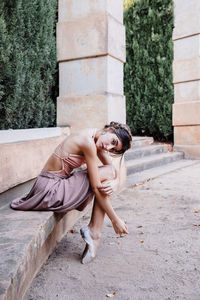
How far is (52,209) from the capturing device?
208 cm

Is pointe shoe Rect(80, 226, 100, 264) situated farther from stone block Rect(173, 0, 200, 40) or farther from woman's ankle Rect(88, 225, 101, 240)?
stone block Rect(173, 0, 200, 40)

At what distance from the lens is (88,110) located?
12.1ft

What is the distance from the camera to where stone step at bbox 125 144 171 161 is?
541 cm

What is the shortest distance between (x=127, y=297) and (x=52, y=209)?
77cm

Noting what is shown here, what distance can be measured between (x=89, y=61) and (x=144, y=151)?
2.74m

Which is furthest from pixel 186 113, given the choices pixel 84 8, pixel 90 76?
pixel 84 8

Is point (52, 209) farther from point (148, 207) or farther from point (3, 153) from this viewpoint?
point (148, 207)

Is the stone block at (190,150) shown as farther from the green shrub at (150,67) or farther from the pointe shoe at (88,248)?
the pointe shoe at (88,248)

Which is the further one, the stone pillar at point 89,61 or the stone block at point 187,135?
the stone block at point 187,135

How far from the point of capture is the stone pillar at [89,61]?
3.57 metres

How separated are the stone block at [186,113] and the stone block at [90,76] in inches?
135

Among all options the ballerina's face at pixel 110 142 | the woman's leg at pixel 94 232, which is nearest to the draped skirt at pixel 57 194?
the woman's leg at pixel 94 232

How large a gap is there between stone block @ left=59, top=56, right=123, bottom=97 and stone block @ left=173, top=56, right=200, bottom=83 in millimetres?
3450

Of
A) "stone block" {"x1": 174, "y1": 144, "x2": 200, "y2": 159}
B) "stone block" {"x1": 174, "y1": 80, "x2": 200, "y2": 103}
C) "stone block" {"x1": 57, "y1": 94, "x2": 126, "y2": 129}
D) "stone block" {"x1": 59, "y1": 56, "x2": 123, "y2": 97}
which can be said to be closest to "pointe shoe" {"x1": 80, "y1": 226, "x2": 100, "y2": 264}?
"stone block" {"x1": 57, "y1": 94, "x2": 126, "y2": 129}
